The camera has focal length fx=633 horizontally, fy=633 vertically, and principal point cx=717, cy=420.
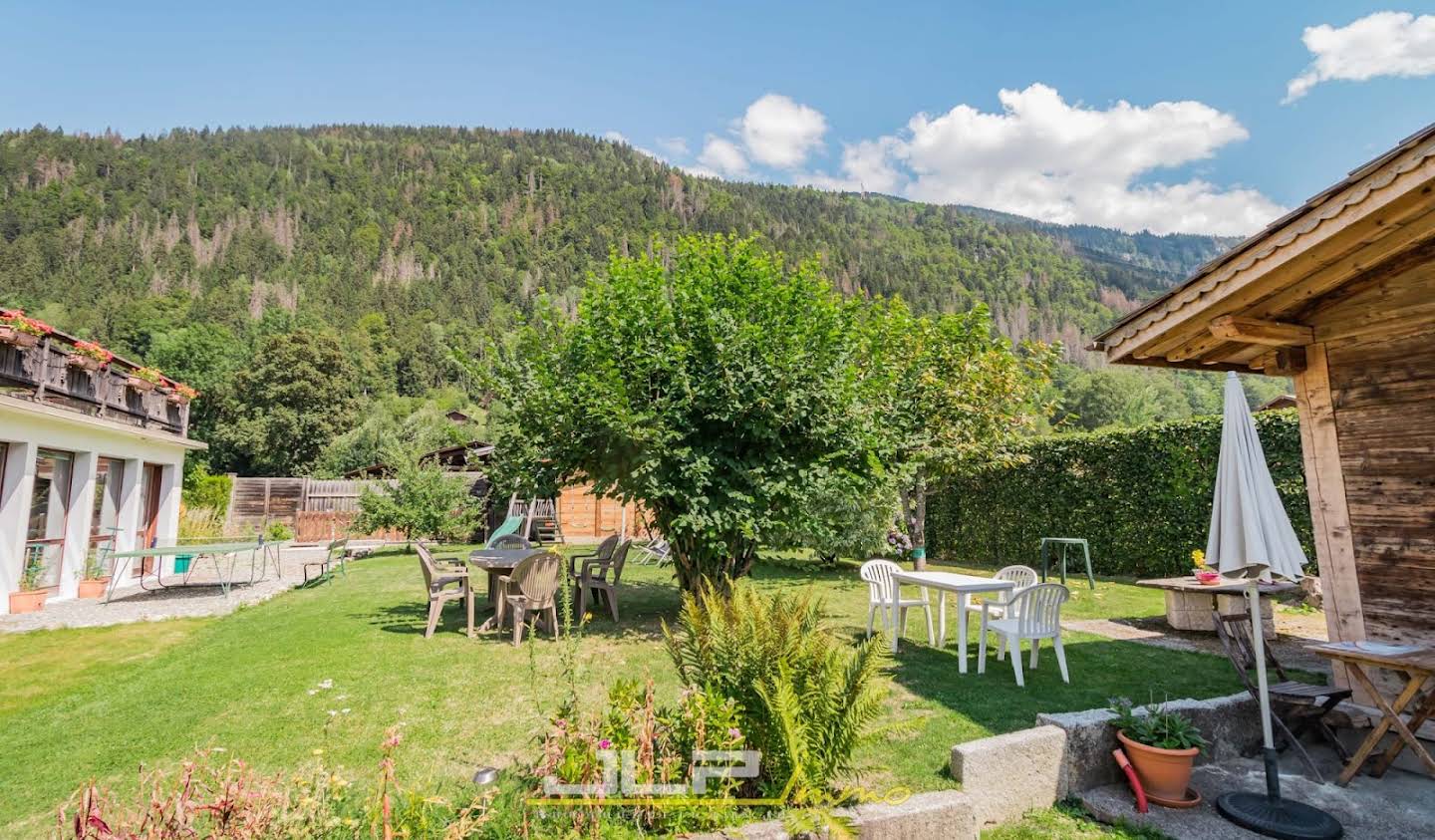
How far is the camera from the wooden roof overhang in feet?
11.0

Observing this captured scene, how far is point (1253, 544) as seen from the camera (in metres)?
3.47

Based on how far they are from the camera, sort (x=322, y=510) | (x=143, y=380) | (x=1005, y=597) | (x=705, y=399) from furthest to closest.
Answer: (x=322, y=510) < (x=143, y=380) < (x=705, y=399) < (x=1005, y=597)

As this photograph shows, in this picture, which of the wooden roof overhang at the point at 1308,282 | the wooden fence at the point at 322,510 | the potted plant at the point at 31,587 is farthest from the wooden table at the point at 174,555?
the wooden roof overhang at the point at 1308,282

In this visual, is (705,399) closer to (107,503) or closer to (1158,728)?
(1158,728)

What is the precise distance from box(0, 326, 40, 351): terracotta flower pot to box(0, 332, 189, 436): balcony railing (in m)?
0.08

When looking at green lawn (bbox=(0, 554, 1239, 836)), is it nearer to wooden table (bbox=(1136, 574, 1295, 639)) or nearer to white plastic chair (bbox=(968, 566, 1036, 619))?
white plastic chair (bbox=(968, 566, 1036, 619))

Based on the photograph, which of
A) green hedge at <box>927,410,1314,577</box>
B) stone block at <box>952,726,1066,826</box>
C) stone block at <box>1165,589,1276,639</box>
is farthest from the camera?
green hedge at <box>927,410,1314,577</box>

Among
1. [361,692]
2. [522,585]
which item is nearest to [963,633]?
[522,585]

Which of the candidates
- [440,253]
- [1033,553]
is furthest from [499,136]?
[1033,553]

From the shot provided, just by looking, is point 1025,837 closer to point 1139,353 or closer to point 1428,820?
point 1428,820

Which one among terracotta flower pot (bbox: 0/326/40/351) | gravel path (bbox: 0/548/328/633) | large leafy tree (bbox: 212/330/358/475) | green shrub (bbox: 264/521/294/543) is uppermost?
large leafy tree (bbox: 212/330/358/475)

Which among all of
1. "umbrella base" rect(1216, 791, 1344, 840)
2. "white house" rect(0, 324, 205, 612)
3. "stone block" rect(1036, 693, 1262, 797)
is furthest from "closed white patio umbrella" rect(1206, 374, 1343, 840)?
"white house" rect(0, 324, 205, 612)

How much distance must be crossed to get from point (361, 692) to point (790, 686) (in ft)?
13.7

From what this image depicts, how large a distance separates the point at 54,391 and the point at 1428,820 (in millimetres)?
15216
